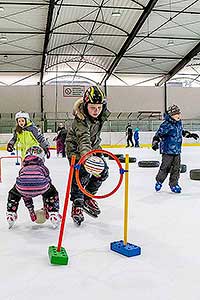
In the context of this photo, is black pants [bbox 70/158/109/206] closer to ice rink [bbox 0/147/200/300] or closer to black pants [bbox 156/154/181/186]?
ice rink [bbox 0/147/200/300]

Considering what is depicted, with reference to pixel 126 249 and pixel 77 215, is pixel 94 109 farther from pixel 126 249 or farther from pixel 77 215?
pixel 126 249

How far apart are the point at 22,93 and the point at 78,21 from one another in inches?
309

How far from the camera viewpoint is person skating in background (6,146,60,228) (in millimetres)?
2889

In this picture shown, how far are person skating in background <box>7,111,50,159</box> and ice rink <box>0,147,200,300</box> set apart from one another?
134 cm

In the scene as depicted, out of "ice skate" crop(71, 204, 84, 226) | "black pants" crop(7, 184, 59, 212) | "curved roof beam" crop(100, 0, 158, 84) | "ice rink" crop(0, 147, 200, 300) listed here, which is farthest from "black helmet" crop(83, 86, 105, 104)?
"curved roof beam" crop(100, 0, 158, 84)

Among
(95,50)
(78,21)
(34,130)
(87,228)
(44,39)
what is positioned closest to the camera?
(87,228)

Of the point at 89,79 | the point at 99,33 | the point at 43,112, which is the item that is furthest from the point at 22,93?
the point at 99,33

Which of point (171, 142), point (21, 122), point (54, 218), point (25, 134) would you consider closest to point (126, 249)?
point (54, 218)

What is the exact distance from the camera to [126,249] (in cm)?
244

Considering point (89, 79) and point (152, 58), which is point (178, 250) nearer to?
point (152, 58)

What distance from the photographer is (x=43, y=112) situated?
24641mm

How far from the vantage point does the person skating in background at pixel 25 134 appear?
519 centimetres

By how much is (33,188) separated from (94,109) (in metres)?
0.74

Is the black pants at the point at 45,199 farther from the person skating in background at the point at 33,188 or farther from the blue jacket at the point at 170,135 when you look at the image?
the blue jacket at the point at 170,135
